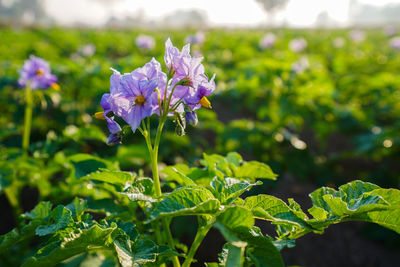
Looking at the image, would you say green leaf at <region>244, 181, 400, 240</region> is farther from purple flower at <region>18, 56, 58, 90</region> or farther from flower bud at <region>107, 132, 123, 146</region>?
purple flower at <region>18, 56, 58, 90</region>

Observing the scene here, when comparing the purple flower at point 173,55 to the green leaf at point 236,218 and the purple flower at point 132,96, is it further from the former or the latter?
the green leaf at point 236,218

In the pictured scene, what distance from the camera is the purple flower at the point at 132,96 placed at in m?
1.08

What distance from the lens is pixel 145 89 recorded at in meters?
1.08

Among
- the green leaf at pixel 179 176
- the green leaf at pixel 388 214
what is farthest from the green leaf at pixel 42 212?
the green leaf at pixel 388 214

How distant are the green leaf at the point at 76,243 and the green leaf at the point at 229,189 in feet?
1.20

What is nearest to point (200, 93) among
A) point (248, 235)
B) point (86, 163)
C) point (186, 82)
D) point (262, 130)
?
point (186, 82)

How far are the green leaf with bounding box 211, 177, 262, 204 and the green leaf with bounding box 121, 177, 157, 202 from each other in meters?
0.22

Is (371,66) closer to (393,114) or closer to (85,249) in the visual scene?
(393,114)

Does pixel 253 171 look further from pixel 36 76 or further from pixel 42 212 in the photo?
pixel 36 76

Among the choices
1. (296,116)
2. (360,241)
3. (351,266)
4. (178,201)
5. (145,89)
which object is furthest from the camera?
(296,116)

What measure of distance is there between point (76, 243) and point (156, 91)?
1.79 ft

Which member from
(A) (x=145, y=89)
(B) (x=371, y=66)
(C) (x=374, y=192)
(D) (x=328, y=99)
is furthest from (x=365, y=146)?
(B) (x=371, y=66)

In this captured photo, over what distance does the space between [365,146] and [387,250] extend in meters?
0.95

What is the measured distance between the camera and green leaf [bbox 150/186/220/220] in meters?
0.91
